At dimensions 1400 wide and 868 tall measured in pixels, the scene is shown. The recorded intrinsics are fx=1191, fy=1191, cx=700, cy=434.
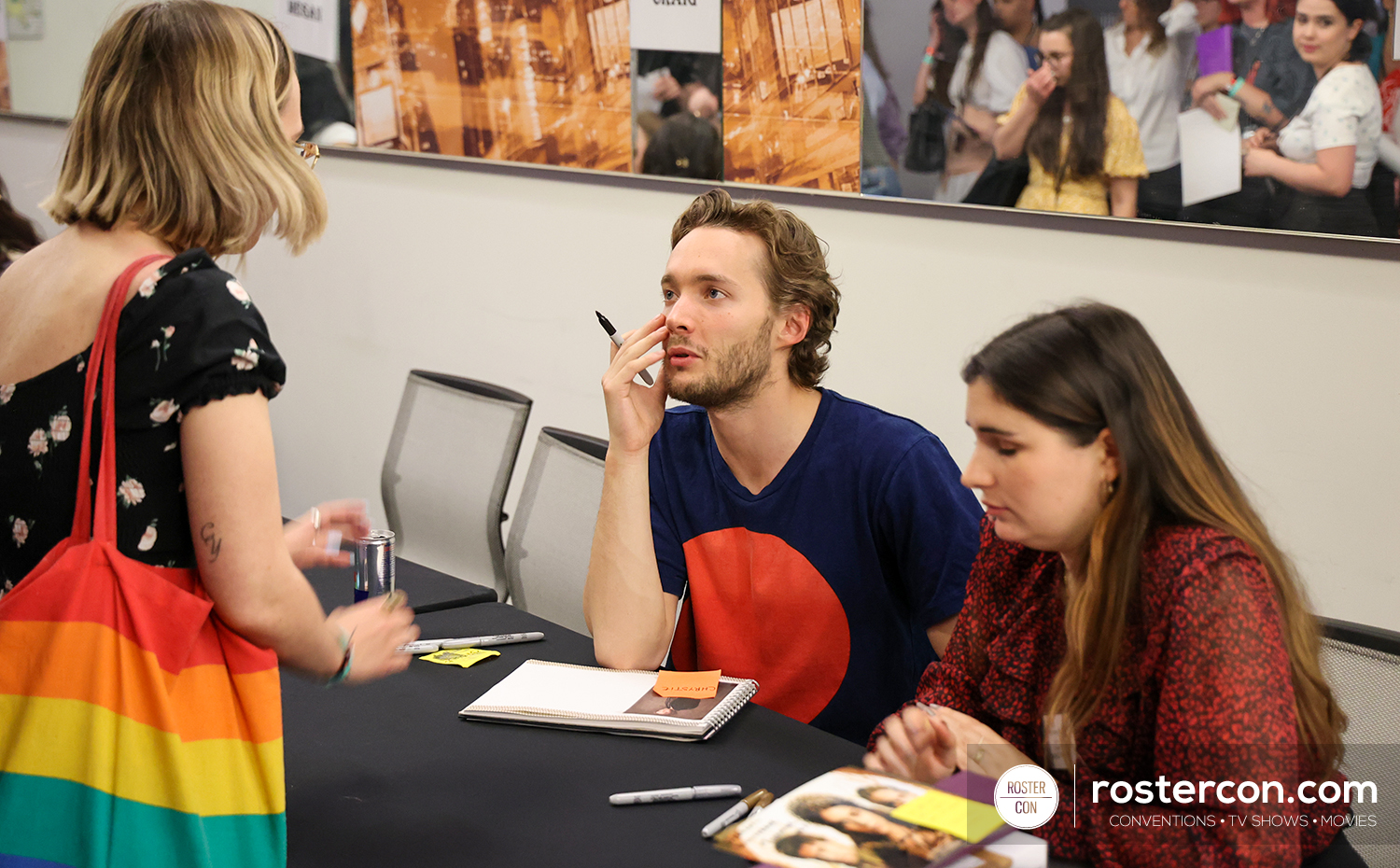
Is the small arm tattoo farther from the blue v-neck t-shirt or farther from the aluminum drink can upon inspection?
the blue v-neck t-shirt

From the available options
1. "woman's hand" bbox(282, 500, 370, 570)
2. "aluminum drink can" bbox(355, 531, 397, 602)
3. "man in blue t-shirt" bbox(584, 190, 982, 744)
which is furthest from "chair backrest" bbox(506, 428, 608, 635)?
"woman's hand" bbox(282, 500, 370, 570)

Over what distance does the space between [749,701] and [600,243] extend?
2.24 metres

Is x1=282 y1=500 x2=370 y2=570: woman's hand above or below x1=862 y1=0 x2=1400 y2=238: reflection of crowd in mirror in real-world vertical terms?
below

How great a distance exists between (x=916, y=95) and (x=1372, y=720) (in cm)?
181

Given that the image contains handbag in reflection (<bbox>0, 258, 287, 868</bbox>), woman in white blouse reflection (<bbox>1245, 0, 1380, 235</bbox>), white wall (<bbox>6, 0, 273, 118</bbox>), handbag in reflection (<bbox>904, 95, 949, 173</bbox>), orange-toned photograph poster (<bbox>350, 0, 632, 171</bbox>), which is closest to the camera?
handbag in reflection (<bbox>0, 258, 287, 868</bbox>)

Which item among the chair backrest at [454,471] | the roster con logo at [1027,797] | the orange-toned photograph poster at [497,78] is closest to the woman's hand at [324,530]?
the roster con logo at [1027,797]

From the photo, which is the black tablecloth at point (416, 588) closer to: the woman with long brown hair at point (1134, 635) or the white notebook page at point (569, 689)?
the white notebook page at point (569, 689)

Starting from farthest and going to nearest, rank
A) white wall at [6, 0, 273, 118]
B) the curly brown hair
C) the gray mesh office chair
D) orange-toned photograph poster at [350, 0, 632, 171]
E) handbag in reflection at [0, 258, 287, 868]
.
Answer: white wall at [6, 0, 273, 118], orange-toned photograph poster at [350, 0, 632, 171], the curly brown hair, the gray mesh office chair, handbag in reflection at [0, 258, 287, 868]

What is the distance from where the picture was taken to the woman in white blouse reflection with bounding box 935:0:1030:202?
2705 mm

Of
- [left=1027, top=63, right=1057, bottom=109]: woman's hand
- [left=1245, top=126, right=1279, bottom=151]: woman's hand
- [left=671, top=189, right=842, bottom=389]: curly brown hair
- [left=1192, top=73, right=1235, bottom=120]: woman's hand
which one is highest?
[left=1027, top=63, right=1057, bottom=109]: woman's hand

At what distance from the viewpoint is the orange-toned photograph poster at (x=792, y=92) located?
3.03 metres

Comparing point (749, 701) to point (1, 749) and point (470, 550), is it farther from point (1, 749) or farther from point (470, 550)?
point (470, 550)

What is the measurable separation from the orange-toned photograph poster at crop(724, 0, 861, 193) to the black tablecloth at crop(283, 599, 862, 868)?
180 centimetres

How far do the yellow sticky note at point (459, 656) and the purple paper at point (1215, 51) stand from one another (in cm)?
183
